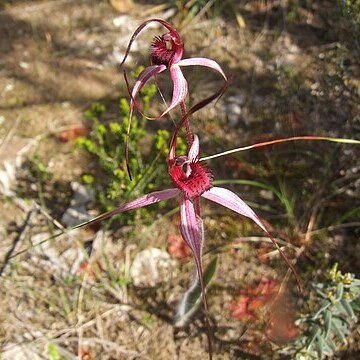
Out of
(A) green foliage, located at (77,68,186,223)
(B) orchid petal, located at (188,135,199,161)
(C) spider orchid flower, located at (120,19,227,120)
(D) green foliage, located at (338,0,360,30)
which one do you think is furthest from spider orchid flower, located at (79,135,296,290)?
(D) green foliage, located at (338,0,360,30)

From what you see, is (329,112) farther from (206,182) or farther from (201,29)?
(206,182)

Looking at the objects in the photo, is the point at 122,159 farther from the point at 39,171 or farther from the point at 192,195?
the point at 192,195

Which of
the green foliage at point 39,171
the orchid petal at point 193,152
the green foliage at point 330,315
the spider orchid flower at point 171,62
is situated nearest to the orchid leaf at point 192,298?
the green foliage at point 330,315

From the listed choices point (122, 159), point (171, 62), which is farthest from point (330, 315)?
point (122, 159)

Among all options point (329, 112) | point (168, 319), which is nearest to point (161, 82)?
point (329, 112)

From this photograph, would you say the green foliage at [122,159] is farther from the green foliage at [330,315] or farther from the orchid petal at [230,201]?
the green foliage at [330,315]
